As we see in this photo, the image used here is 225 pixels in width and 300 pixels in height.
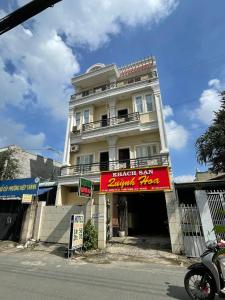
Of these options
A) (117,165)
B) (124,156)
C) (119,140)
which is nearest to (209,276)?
(117,165)

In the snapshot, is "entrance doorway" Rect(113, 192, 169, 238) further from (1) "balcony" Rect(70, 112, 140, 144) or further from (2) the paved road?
(2) the paved road

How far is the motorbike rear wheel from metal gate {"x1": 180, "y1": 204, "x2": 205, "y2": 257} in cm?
439

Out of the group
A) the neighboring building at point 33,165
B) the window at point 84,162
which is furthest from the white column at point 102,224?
the neighboring building at point 33,165

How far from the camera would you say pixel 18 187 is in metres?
12.9

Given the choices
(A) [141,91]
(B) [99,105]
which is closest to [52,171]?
(B) [99,105]

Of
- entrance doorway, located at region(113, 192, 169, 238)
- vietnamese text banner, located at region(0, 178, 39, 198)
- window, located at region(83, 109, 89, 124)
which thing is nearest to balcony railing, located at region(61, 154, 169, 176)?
entrance doorway, located at region(113, 192, 169, 238)

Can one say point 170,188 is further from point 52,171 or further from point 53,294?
point 52,171

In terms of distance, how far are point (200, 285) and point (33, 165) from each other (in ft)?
71.0

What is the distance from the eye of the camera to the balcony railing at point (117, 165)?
13.8 m

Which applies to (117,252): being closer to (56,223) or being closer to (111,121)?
(56,223)

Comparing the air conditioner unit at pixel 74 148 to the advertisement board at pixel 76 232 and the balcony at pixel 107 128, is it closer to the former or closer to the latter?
the balcony at pixel 107 128

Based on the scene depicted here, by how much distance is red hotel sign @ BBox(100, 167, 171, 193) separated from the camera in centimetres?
998

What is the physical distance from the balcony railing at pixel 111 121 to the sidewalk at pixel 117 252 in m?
9.02

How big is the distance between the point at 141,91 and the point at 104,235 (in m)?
11.8
